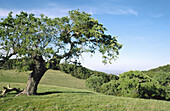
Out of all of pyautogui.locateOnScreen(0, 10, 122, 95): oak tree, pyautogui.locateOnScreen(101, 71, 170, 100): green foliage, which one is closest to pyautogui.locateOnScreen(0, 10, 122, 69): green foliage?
pyautogui.locateOnScreen(0, 10, 122, 95): oak tree

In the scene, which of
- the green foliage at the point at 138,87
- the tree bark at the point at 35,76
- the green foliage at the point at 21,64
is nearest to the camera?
the green foliage at the point at 21,64

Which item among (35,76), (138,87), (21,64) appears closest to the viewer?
(21,64)

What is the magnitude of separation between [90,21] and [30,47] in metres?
7.97

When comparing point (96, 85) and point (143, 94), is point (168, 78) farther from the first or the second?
point (96, 85)

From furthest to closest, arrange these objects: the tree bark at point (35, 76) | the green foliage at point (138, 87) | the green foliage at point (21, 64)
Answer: the green foliage at point (138, 87), the tree bark at point (35, 76), the green foliage at point (21, 64)

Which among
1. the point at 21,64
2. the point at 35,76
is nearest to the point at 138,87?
the point at 35,76

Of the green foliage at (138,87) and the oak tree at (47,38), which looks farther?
the green foliage at (138,87)

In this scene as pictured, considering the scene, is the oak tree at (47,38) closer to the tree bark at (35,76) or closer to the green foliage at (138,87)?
the tree bark at (35,76)

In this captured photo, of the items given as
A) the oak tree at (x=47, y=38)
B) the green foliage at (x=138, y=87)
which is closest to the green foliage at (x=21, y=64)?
the oak tree at (x=47, y=38)

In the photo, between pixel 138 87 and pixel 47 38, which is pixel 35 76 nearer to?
pixel 47 38

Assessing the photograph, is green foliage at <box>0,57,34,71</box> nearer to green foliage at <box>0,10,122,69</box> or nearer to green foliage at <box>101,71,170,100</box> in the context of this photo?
green foliage at <box>0,10,122,69</box>

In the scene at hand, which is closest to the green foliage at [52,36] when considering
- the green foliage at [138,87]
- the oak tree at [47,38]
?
the oak tree at [47,38]

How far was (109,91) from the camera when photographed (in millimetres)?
41375

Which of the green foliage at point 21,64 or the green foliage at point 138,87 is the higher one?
the green foliage at point 21,64
